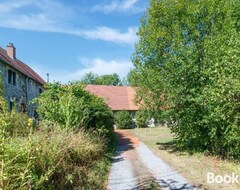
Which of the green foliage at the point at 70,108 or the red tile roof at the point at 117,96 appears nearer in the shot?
the green foliage at the point at 70,108

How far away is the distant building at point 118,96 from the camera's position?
47656 mm

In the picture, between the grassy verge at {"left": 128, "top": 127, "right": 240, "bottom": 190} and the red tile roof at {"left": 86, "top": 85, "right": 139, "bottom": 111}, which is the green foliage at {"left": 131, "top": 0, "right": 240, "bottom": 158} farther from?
the red tile roof at {"left": 86, "top": 85, "right": 139, "bottom": 111}

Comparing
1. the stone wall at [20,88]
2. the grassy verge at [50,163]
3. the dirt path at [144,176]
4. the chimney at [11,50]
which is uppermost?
the chimney at [11,50]

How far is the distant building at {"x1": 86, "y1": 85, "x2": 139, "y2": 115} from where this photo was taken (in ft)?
156

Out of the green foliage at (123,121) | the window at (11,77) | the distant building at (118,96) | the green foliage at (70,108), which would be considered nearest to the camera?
the green foliage at (70,108)

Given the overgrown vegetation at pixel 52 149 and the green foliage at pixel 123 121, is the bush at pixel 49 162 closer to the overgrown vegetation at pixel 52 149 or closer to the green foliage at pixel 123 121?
the overgrown vegetation at pixel 52 149

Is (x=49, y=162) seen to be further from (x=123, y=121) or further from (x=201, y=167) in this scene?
(x=123, y=121)

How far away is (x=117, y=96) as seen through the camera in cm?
5062

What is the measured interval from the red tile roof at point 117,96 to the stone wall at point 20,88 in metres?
12.4

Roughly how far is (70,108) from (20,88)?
1999 centimetres

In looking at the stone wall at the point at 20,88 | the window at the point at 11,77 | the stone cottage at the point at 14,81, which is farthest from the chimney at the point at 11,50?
the window at the point at 11,77

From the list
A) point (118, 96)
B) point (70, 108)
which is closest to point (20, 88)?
point (70, 108)

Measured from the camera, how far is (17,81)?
100.0ft

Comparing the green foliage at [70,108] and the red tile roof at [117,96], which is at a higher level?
the red tile roof at [117,96]
